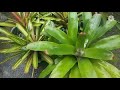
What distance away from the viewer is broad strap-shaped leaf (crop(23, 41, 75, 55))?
1.18 m

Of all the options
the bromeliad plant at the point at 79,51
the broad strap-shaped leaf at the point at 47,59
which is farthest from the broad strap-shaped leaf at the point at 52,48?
the broad strap-shaped leaf at the point at 47,59

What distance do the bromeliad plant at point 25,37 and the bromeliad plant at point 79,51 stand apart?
0.10 m

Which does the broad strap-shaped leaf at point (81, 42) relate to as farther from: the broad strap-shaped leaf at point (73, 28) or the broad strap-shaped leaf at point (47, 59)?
the broad strap-shaped leaf at point (47, 59)

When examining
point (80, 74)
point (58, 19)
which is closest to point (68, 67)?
point (80, 74)

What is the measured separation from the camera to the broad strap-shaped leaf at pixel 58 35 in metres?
1.26

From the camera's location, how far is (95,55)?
1.20 metres

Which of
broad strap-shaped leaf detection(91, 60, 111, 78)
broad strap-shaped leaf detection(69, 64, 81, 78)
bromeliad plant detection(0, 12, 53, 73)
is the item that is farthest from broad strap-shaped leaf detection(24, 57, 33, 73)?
broad strap-shaped leaf detection(91, 60, 111, 78)

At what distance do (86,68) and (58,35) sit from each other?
26 centimetres

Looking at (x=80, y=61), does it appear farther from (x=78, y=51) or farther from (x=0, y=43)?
(x=0, y=43)

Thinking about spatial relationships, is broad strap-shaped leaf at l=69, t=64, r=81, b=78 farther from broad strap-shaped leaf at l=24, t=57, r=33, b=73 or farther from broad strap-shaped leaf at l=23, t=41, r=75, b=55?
broad strap-shaped leaf at l=24, t=57, r=33, b=73

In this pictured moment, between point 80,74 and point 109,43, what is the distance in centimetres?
25

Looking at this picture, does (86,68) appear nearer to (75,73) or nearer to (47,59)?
(75,73)

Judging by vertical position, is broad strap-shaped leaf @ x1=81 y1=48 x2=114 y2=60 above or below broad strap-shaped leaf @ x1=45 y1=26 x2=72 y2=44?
below

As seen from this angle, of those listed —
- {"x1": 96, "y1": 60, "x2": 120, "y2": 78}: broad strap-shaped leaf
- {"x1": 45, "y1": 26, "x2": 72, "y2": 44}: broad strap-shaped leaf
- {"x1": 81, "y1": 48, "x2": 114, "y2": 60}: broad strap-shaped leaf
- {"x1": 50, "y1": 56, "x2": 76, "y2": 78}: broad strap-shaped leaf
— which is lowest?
{"x1": 96, "y1": 60, "x2": 120, "y2": 78}: broad strap-shaped leaf
